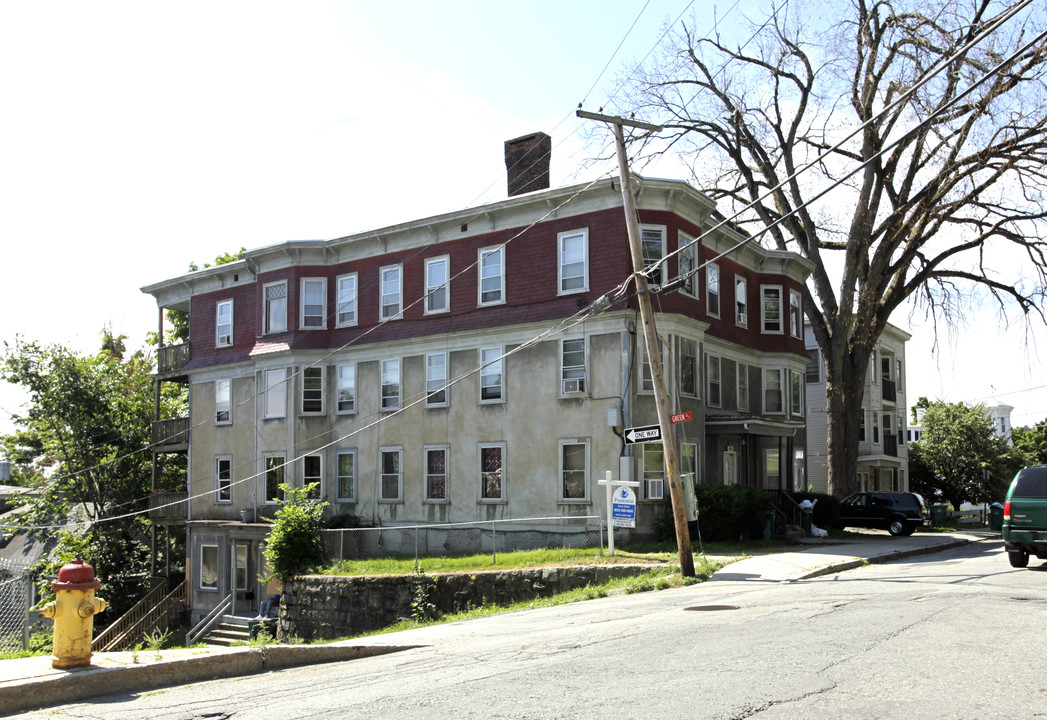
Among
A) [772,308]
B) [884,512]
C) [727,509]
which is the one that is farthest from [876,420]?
[727,509]

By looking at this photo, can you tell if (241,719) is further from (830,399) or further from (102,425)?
(102,425)

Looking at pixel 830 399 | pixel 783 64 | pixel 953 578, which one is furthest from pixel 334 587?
pixel 783 64

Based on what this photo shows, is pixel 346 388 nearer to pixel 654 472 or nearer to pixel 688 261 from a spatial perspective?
pixel 654 472

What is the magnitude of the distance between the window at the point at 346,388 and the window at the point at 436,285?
157 inches

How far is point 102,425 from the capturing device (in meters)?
39.0

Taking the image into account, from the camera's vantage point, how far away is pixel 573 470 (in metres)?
25.9

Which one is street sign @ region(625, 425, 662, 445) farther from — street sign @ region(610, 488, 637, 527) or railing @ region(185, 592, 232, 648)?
railing @ region(185, 592, 232, 648)

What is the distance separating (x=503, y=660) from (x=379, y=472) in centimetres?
2186

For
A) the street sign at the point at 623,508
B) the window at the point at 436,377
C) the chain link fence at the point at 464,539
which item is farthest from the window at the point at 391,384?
the street sign at the point at 623,508

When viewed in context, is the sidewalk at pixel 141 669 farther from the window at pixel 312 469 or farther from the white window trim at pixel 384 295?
the window at pixel 312 469

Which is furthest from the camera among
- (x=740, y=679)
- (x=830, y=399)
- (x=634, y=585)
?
(x=830, y=399)

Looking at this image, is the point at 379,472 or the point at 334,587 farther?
the point at 379,472

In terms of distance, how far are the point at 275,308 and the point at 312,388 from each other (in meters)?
3.47

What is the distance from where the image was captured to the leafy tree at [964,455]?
161ft
